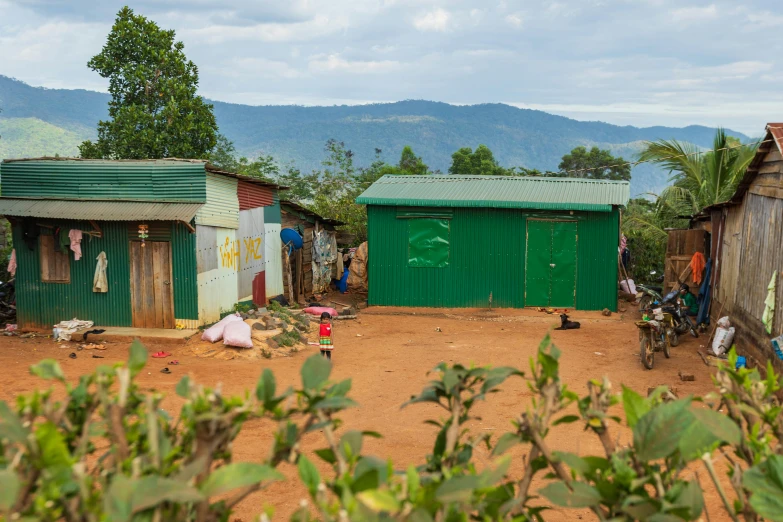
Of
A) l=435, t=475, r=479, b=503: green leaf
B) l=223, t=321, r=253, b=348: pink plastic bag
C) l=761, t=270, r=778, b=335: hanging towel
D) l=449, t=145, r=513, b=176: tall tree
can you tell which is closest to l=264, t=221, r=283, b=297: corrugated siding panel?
l=223, t=321, r=253, b=348: pink plastic bag

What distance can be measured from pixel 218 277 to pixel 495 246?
6231 millimetres

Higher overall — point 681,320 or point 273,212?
point 273,212

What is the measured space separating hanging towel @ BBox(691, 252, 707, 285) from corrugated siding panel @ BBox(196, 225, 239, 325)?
9.02 m

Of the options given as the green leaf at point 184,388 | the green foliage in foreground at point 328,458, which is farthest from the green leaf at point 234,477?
the green leaf at point 184,388

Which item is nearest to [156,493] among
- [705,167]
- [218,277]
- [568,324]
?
[218,277]

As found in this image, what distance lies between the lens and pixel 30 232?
42.2 ft

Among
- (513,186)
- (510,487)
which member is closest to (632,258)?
(513,186)

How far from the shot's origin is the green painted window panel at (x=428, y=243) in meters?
16.5

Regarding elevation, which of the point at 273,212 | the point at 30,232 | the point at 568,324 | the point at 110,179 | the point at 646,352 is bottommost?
the point at 568,324

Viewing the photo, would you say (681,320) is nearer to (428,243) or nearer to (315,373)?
(428,243)

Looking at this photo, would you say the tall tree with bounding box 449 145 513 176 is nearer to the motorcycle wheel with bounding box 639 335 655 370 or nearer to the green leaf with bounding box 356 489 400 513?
the motorcycle wheel with bounding box 639 335 655 370

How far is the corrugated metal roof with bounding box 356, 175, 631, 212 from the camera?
15.9m

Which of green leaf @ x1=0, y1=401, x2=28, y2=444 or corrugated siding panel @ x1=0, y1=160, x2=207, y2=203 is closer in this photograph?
green leaf @ x1=0, y1=401, x2=28, y2=444

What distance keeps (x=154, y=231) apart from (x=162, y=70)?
11395mm
